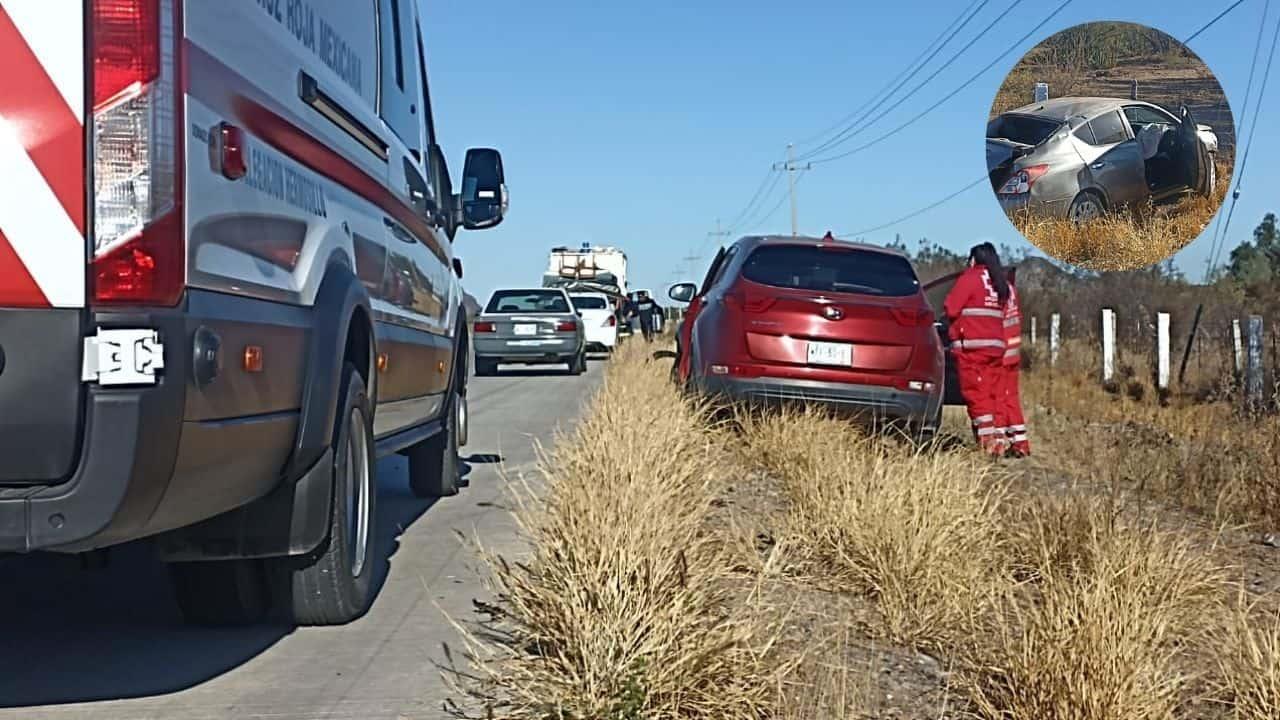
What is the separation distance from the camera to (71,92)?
138 inches

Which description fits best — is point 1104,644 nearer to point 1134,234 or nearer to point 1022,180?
point 1134,234

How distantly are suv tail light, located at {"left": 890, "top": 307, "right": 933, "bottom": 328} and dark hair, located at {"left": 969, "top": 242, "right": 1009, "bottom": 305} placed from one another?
1.21 meters

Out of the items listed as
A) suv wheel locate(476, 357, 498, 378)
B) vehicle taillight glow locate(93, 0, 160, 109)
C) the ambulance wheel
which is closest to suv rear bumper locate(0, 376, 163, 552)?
vehicle taillight glow locate(93, 0, 160, 109)

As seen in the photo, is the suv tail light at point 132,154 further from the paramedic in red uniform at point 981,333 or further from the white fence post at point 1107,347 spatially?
the white fence post at point 1107,347

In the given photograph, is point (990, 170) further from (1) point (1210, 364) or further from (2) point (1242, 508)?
(1) point (1210, 364)

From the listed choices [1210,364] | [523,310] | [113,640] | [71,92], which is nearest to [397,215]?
[113,640]

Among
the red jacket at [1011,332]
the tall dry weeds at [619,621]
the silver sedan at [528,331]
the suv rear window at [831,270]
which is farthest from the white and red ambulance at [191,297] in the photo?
the silver sedan at [528,331]

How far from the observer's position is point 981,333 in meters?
11.4

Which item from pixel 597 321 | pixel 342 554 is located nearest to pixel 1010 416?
pixel 342 554

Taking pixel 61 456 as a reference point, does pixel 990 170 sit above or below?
above

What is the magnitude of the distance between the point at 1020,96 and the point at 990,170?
789 millimetres

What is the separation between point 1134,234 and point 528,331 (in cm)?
1618

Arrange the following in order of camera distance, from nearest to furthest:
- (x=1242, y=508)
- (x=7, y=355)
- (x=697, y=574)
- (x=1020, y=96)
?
(x=7, y=355) < (x=697, y=574) < (x=1242, y=508) < (x=1020, y=96)

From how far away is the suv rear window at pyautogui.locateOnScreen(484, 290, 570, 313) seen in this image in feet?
87.7
